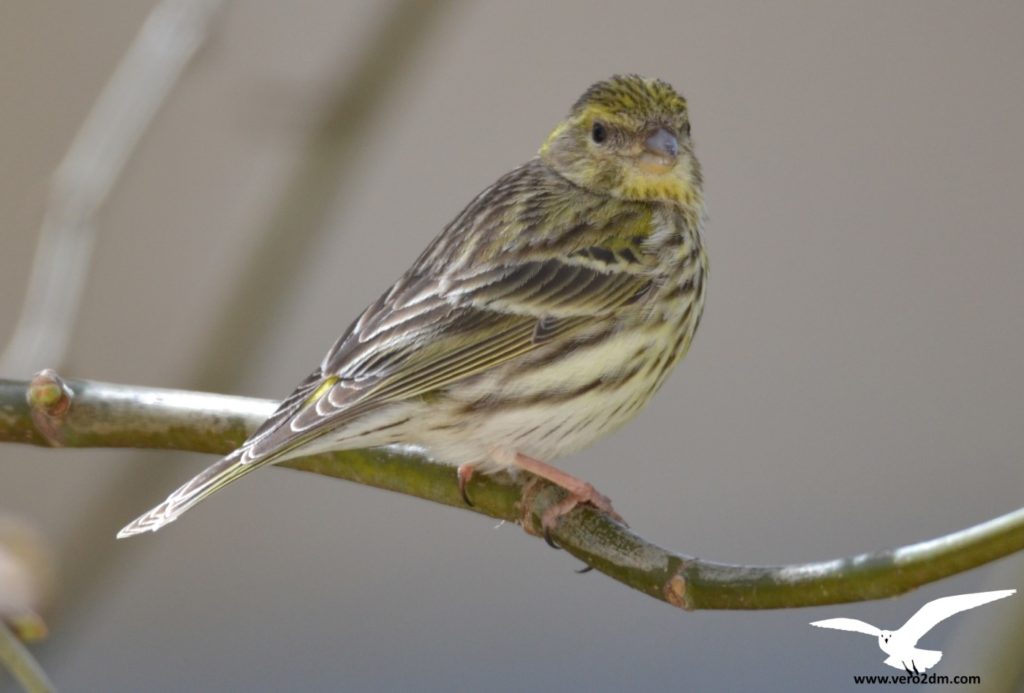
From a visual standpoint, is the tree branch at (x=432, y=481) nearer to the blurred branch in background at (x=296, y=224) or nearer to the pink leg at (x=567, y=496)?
the pink leg at (x=567, y=496)

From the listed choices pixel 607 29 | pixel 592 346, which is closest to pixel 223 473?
pixel 592 346

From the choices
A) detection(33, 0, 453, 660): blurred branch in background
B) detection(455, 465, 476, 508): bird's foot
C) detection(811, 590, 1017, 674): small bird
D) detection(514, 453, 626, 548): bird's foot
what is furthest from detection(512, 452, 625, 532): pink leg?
detection(33, 0, 453, 660): blurred branch in background

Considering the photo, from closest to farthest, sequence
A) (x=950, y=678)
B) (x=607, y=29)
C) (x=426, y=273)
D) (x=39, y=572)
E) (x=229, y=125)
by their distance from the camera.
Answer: (x=39, y=572) → (x=950, y=678) → (x=426, y=273) → (x=607, y=29) → (x=229, y=125)

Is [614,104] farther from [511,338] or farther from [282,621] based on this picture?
[282,621]

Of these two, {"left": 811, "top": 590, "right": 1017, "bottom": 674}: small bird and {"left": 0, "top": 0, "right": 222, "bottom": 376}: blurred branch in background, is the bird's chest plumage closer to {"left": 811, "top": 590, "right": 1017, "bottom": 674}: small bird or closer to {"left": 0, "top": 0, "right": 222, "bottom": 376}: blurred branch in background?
{"left": 811, "top": 590, "right": 1017, "bottom": 674}: small bird

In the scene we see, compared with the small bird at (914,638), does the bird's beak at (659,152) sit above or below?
above

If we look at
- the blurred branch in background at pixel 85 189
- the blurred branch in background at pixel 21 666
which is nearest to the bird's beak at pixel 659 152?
the blurred branch in background at pixel 85 189

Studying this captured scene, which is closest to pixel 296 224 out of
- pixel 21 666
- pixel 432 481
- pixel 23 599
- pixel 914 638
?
pixel 432 481
